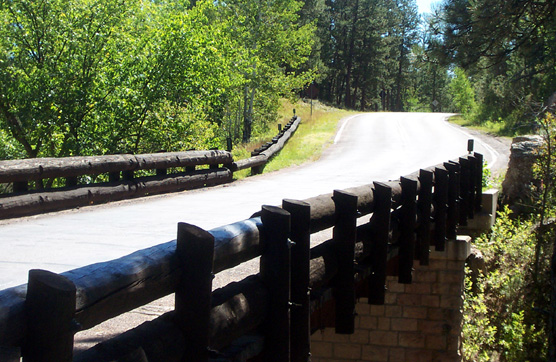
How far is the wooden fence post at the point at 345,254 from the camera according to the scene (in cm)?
587

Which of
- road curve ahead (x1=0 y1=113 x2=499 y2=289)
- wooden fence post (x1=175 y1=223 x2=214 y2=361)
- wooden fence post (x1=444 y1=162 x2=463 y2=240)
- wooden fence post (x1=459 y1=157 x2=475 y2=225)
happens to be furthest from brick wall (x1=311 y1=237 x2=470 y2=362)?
wooden fence post (x1=175 y1=223 x2=214 y2=361)

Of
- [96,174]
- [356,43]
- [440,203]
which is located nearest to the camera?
[440,203]

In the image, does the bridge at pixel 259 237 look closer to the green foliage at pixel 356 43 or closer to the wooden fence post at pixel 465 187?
the wooden fence post at pixel 465 187

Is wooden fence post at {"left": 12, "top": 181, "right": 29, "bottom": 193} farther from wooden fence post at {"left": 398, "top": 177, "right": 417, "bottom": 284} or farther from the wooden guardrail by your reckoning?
the wooden guardrail

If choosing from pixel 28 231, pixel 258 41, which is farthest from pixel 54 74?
pixel 258 41

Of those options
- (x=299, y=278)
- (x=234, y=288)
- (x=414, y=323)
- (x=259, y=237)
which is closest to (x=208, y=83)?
(x=414, y=323)

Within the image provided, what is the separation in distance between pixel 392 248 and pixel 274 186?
7.71 meters

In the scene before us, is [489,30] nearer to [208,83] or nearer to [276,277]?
[276,277]

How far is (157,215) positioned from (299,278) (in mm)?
5993

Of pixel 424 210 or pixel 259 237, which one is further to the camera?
pixel 424 210

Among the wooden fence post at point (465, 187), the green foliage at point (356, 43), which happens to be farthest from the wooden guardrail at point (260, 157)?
the green foliage at point (356, 43)

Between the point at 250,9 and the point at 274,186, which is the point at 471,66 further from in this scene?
the point at 250,9

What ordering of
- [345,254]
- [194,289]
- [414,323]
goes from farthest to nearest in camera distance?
[414,323] → [345,254] → [194,289]

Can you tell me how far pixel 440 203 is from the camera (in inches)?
377
